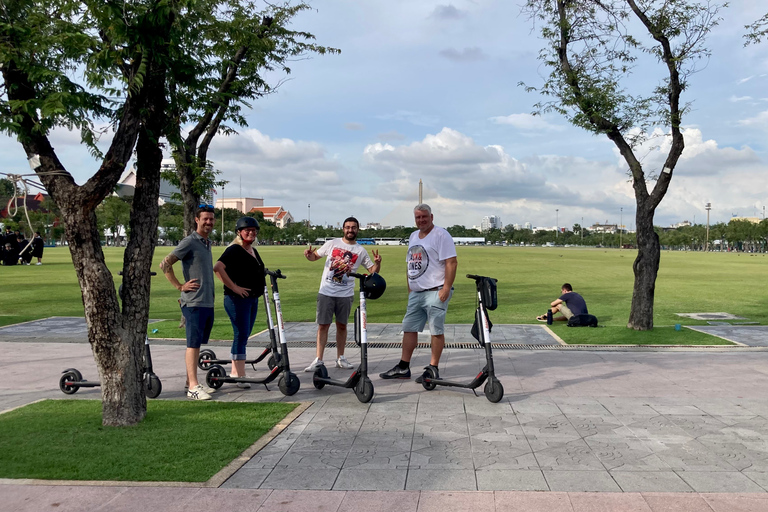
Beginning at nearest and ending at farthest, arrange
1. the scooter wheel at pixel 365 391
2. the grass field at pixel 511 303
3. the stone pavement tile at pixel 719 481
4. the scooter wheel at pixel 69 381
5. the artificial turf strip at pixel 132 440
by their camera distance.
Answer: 1. the stone pavement tile at pixel 719 481
2. the artificial turf strip at pixel 132 440
3. the scooter wheel at pixel 365 391
4. the scooter wheel at pixel 69 381
5. the grass field at pixel 511 303

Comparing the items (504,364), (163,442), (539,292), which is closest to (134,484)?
(163,442)

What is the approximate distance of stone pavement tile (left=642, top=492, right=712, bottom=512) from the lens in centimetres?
349

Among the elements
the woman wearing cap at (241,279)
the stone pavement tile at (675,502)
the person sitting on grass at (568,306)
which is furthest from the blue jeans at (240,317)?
the person sitting on grass at (568,306)

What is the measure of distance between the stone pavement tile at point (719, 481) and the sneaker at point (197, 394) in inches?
167

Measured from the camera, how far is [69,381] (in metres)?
6.51

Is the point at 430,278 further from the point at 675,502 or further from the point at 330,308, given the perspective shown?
the point at 675,502

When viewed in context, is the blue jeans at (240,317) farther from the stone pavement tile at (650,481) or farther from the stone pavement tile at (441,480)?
the stone pavement tile at (650,481)

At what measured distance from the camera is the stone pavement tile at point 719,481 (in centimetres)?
379

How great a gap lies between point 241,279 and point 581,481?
398 cm

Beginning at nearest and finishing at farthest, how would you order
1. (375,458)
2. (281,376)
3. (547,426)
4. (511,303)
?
(375,458) < (547,426) < (281,376) < (511,303)

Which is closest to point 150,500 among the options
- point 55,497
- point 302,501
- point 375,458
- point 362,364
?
point 55,497

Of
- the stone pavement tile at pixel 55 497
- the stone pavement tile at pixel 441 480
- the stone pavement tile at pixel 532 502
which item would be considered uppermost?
the stone pavement tile at pixel 532 502

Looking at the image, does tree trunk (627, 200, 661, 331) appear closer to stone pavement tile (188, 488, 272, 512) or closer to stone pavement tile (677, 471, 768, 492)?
stone pavement tile (677, 471, 768, 492)

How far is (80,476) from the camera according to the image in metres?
3.98
